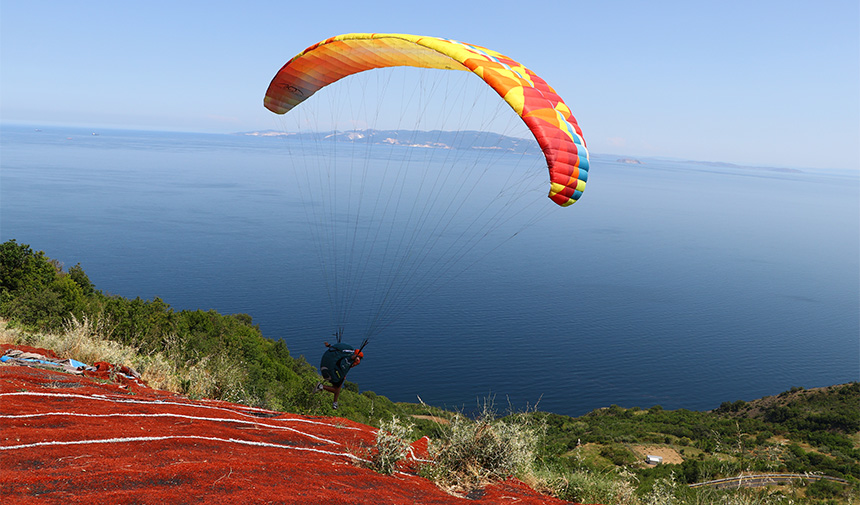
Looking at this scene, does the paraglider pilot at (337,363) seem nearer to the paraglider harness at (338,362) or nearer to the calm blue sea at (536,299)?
the paraglider harness at (338,362)

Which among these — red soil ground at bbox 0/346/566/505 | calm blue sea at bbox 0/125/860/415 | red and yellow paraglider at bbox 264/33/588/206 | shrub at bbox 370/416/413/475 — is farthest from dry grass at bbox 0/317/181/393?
calm blue sea at bbox 0/125/860/415

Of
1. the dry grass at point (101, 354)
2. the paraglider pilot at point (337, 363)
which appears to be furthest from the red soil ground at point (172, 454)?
the paraglider pilot at point (337, 363)

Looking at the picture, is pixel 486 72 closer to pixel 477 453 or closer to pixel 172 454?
pixel 477 453

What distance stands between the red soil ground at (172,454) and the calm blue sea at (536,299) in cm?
3528

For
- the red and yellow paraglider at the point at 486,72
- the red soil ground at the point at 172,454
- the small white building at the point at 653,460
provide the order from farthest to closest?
the small white building at the point at 653,460, the red and yellow paraglider at the point at 486,72, the red soil ground at the point at 172,454

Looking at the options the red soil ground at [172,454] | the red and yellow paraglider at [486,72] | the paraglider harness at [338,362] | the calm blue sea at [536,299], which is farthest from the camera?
the calm blue sea at [536,299]

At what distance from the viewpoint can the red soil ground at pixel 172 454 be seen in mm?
3967

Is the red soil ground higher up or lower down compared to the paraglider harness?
higher up

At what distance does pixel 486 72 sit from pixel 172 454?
23.1ft

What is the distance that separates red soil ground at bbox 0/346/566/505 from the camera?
3.97 m

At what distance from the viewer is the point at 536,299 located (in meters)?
71.9

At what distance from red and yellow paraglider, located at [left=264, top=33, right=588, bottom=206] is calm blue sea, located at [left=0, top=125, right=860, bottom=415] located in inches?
1328

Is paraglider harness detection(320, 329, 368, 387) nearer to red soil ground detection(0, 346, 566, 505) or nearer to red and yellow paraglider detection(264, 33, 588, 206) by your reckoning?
red soil ground detection(0, 346, 566, 505)

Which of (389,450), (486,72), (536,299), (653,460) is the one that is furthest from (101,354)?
(536,299)
